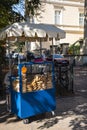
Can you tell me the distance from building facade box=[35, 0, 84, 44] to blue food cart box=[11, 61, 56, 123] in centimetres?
4086

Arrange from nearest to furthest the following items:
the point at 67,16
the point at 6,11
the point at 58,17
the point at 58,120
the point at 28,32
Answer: the point at 58,120 < the point at 28,32 < the point at 6,11 < the point at 58,17 < the point at 67,16

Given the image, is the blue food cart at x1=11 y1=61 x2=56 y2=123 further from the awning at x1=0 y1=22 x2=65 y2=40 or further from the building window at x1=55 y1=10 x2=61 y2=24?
the building window at x1=55 y1=10 x2=61 y2=24

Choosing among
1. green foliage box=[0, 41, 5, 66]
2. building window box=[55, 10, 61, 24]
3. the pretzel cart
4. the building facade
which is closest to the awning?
the pretzel cart

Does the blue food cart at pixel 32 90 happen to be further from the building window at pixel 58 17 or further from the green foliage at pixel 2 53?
the building window at pixel 58 17

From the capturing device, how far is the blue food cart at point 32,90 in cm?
825

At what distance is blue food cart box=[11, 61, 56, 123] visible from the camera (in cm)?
825

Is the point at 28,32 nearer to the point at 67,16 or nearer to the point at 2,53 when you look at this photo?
the point at 2,53

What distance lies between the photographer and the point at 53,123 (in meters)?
8.32

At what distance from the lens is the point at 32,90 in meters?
8.41

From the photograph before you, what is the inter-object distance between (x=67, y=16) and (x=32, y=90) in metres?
44.0

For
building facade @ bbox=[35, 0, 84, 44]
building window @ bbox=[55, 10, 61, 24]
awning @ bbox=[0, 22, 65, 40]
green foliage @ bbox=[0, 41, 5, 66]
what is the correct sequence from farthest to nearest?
building window @ bbox=[55, 10, 61, 24], building facade @ bbox=[35, 0, 84, 44], green foliage @ bbox=[0, 41, 5, 66], awning @ bbox=[0, 22, 65, 40]

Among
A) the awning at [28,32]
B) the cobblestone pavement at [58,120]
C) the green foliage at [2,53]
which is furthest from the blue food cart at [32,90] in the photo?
the green foliage at [2,53]

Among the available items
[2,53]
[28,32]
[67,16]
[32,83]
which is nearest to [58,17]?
[67,16]

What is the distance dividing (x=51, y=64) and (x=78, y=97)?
3384 mm
